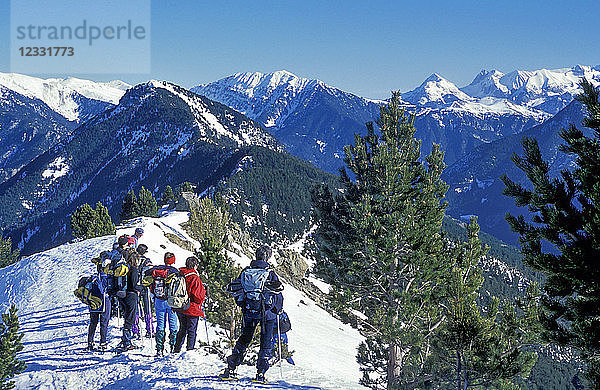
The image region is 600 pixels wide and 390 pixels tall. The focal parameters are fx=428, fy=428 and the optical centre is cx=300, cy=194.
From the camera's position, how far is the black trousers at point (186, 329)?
12066 mm

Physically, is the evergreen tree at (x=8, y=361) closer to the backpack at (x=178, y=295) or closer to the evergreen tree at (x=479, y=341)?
the backpack at (x=178, y=295)

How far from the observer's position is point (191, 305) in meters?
11.9

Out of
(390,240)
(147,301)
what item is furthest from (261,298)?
(390,240)

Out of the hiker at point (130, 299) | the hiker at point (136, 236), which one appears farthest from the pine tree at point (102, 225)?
the hiker at point (130, 299)

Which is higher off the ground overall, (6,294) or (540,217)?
(540,217)

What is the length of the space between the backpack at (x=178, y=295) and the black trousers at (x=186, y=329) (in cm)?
43

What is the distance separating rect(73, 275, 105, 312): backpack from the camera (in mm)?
12492

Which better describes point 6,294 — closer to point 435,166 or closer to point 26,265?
point 26,265

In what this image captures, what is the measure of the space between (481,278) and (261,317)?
1016 cm

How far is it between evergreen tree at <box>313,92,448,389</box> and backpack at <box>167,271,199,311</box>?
22.1 ft

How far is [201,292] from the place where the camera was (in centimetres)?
1204

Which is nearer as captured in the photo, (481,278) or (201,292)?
(201,292)

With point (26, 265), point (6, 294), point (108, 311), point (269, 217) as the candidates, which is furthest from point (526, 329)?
point (269, 217)

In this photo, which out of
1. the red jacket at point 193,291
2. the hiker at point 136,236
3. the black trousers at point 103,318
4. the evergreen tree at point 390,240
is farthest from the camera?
the evergreen tree at point 390,240
